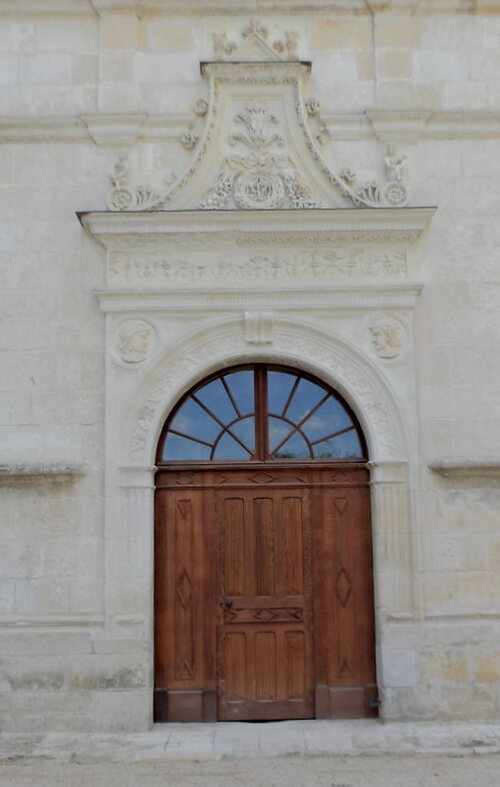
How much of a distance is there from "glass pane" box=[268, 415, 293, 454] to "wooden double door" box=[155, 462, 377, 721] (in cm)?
22

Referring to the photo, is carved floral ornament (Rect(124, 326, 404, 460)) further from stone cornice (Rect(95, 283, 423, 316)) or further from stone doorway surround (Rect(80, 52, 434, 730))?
stone cornice (Rect(95, 283, 423, 316))

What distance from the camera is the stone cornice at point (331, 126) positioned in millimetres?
6938

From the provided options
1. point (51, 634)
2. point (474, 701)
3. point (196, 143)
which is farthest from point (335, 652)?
point (196, 143)

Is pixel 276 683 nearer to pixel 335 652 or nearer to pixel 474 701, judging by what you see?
pixel 335 652

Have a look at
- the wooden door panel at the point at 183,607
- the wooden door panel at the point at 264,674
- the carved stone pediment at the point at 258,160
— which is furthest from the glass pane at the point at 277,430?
the carved stone pediment at the point at 258,160

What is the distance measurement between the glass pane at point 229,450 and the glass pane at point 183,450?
9 cm

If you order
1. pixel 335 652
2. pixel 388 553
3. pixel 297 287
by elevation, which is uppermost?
pixel 297 287

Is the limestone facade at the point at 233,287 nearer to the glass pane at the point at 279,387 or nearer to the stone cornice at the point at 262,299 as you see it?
the stone cornice at the point at 262,299

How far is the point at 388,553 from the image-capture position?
6.55m

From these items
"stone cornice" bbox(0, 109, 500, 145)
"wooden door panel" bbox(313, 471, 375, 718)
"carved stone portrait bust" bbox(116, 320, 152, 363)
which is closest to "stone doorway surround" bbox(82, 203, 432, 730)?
"carved stone portrait bust" bbox(116, 320, 152, 363)

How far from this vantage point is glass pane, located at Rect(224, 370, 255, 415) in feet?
22.8

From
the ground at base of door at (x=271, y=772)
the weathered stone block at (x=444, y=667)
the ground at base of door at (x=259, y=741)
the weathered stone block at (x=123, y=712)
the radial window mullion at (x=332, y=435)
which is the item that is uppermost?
the radial window mullion at (x=332, y=435)

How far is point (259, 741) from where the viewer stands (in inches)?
241

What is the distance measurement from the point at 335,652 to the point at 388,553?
0.93m
